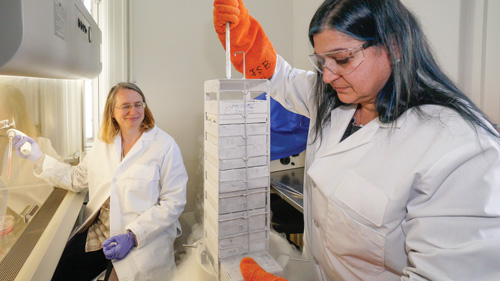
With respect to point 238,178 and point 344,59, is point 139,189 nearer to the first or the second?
point 238,178

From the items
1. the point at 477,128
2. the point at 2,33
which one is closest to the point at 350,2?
the point at 477,128

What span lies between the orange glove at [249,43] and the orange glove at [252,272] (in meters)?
0.69

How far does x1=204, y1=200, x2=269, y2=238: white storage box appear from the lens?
1.12 m

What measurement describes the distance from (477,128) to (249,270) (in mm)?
747

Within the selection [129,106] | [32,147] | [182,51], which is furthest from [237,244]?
[182,51]

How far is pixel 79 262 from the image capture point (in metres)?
1.74

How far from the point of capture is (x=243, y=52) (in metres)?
1.17

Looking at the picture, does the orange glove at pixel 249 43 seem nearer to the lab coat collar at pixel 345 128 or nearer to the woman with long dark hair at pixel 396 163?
the woman with long dark hair at pixel 396 163

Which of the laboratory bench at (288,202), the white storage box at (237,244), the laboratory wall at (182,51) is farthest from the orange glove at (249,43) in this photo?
the laboratory wall at (182,51)

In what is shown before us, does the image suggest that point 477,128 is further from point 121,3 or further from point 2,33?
point 121,3

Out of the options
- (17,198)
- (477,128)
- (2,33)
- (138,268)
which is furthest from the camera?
(138,268)

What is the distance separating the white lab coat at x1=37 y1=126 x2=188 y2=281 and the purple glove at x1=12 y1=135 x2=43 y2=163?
0.49 ft

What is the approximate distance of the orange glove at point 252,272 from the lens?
0.93 m

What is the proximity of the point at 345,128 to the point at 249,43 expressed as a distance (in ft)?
1.61
